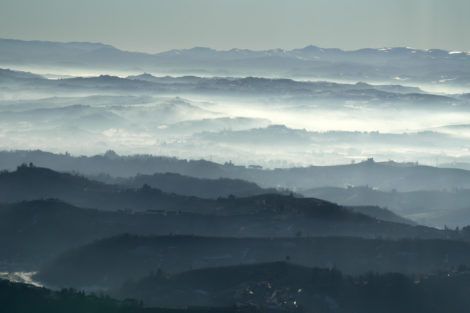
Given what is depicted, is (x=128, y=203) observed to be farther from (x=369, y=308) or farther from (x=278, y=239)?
(x=369, y=308)

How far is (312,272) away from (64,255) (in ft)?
88.3

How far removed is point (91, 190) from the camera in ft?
560

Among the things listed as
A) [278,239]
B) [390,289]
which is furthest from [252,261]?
[390,289]

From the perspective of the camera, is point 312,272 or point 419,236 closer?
point 312,272

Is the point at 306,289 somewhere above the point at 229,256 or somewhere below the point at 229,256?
below

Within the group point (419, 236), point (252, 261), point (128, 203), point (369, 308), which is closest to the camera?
point (369, 308)

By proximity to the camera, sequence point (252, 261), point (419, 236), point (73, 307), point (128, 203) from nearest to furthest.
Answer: point (73, 307) < point (252, 261) < point (419, 236) < point (128, 203)

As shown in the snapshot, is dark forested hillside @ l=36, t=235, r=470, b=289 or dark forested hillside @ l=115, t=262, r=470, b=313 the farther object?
dark forested hillside @ l=36, t=235, r=470, b=289

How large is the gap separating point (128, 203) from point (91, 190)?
807 centimetres

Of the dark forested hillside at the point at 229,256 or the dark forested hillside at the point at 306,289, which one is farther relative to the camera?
the dark forested hillside at the point at 229,256

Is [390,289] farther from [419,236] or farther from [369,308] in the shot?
[419,236]

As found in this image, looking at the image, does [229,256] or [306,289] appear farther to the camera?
[229,256]

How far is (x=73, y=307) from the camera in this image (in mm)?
100625

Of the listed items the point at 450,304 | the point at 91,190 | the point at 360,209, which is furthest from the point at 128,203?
the point at 450,304
